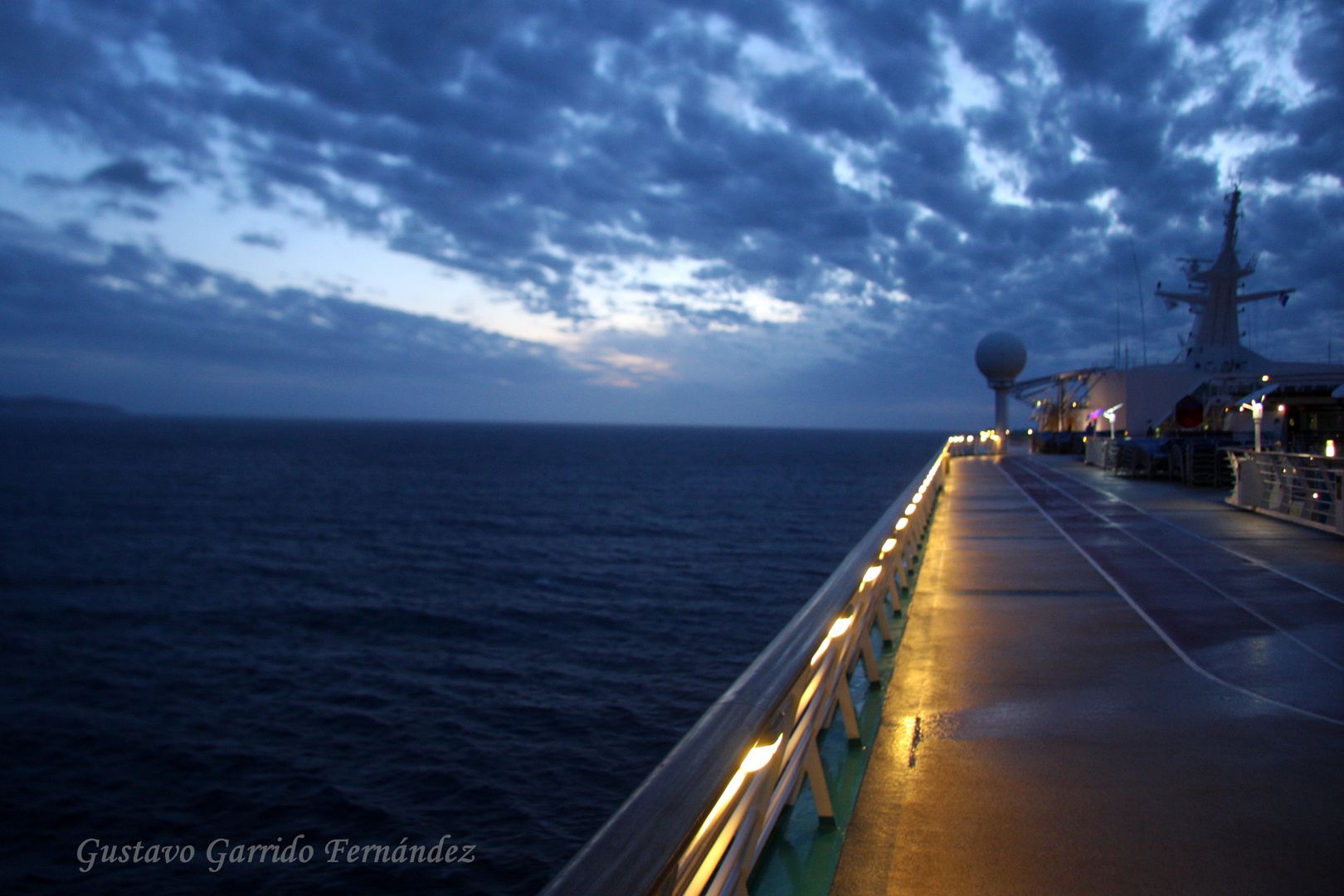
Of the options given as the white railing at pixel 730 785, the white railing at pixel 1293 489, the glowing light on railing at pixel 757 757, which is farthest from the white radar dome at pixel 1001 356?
the glowing light on railing at pixel 757 757

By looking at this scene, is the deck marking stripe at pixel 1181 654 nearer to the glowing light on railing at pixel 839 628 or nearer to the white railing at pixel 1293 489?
the glowing light on railing at pixel 839 628

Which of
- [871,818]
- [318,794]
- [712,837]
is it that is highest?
[712,837]

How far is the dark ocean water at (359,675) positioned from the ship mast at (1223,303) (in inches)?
1023

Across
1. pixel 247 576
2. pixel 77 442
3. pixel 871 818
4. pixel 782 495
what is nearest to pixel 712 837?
pixel 871 818

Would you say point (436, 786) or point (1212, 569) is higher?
point (1212, 569)

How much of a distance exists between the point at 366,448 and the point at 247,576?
10000 centimetres

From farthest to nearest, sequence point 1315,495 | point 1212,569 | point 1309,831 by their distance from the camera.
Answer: point 1315,495 → point 1212,569 → point 1309,831

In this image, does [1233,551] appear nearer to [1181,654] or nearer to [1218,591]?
[1218,591]

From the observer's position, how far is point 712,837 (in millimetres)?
2037

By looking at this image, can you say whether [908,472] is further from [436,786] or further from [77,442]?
[77,442]

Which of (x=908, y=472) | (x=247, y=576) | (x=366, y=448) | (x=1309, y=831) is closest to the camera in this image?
(x=1309, y=831)

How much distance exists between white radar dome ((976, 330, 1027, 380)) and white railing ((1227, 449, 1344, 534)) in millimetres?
41831

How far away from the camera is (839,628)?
366 centimetres

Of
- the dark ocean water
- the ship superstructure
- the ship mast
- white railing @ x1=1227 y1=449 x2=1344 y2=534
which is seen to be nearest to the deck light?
the dark ocean water
